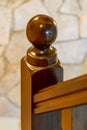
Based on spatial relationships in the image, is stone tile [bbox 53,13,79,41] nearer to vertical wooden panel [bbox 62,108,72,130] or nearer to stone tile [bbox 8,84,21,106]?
stone tile [bbox 8,84,21,106]

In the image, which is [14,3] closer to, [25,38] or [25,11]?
[25,11]

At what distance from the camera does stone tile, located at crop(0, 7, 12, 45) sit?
2.29m

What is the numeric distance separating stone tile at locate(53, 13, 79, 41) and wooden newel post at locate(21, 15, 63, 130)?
64.8 inches

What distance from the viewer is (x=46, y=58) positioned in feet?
2.37

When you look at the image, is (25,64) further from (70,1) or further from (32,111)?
(70,1)

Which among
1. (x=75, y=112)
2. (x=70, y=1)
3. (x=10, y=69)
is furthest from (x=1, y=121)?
(x=75, y=112)

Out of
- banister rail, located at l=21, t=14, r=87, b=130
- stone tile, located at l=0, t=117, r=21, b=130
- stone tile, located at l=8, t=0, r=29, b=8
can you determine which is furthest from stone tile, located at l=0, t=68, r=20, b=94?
banister rail, located at l=21, t=14, r=87, b=130

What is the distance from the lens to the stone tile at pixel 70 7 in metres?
2.34

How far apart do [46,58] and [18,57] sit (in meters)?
1.65

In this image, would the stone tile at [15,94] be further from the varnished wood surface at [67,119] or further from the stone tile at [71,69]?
the varnished wood surface at [67,119]

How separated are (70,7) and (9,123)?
96 centimetres

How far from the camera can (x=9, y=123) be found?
2.20 meters

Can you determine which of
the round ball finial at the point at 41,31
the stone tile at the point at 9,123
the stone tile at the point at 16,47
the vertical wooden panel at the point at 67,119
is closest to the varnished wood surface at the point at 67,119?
the vertical wooden panel at the point at 67,119

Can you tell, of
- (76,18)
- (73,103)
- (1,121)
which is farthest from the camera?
(76,18)
